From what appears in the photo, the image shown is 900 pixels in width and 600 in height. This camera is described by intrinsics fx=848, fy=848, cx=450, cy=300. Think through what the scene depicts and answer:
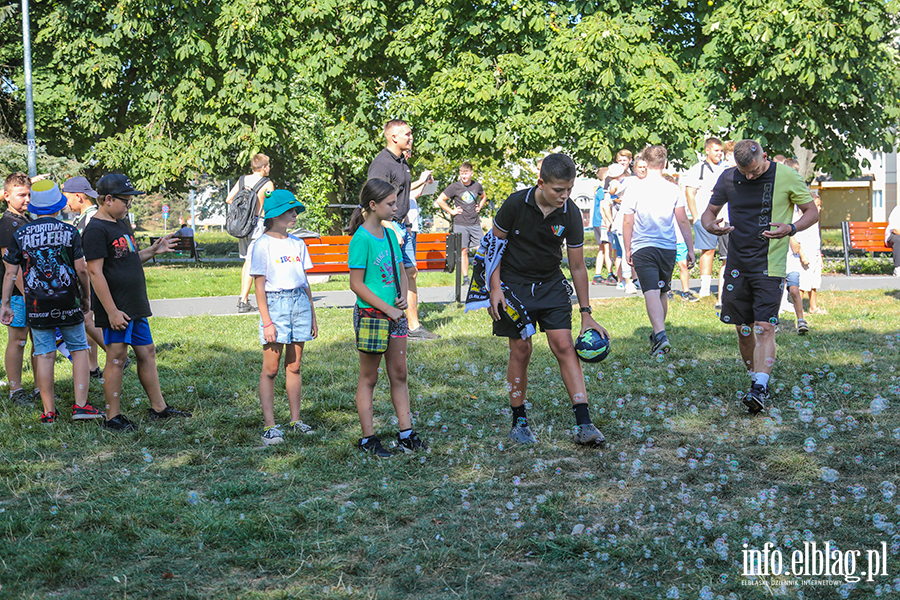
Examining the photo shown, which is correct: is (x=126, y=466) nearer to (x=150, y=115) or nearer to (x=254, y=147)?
(x=254, y=147)

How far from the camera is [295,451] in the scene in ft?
17.6

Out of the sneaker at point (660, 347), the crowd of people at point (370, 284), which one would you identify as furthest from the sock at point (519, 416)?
the sneaker at point (660, 347)

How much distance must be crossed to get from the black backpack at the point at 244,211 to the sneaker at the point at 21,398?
4.35 meters

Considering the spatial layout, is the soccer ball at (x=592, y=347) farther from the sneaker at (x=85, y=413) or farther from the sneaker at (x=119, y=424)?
the sneaker at (x=85, y=413)

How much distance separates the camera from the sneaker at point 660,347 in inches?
315

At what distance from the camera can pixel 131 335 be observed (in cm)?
607

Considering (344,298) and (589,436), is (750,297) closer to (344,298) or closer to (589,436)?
(589,436)

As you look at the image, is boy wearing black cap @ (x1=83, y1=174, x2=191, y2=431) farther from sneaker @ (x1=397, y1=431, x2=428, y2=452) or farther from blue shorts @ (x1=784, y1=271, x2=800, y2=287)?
blue shorts @ (x1=784, y1=271, x2=800, y2=287)

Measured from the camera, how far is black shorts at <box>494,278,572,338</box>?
5.38 meters

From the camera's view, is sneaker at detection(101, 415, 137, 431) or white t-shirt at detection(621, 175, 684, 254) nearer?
sneaker at detection(101, 415, 137, 431)

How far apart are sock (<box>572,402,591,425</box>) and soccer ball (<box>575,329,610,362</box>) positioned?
0.30 meters

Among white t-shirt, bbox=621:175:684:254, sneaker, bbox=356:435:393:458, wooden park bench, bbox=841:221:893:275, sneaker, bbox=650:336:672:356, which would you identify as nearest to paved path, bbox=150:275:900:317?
wooden park bench, bbox=841:221:893:275

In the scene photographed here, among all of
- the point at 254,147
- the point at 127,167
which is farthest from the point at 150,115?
the point at 254,147

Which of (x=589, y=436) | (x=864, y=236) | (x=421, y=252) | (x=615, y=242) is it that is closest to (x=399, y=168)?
(x=421, y=252)
